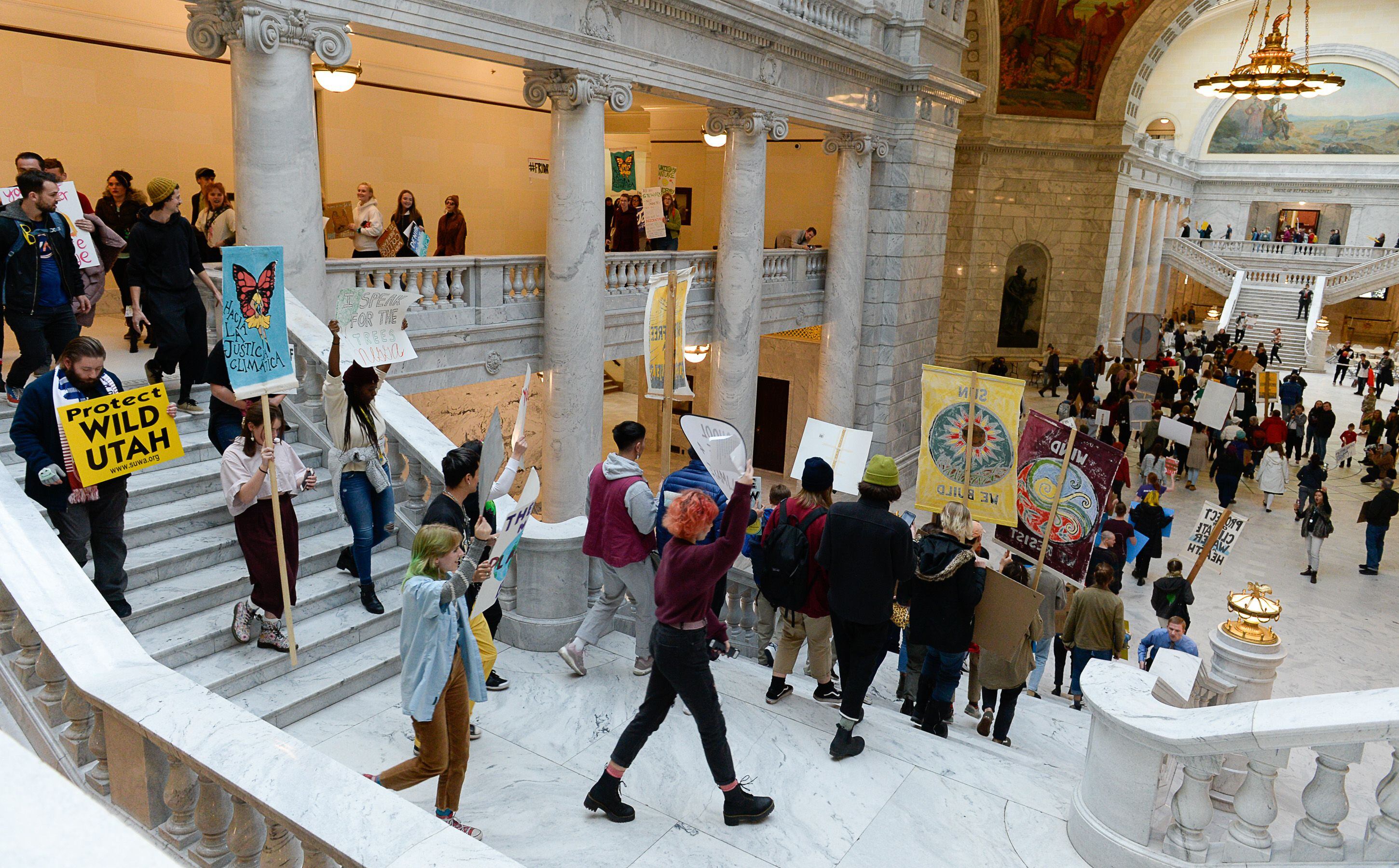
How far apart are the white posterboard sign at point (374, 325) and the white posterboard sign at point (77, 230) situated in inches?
99.2

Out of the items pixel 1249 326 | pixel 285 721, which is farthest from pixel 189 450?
pixel 1249 326

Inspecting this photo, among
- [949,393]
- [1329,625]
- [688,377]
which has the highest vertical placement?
[949,393]

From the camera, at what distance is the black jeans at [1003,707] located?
620cm

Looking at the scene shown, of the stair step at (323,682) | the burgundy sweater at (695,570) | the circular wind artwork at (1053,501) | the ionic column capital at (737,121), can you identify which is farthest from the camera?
the ionic column capital at (737,121)

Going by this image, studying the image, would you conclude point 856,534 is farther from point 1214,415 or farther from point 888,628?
point 1214,415

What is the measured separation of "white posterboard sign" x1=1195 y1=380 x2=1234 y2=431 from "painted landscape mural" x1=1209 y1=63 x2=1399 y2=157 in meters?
35.1

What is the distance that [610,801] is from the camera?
4473mm

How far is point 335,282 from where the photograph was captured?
9.34 metres

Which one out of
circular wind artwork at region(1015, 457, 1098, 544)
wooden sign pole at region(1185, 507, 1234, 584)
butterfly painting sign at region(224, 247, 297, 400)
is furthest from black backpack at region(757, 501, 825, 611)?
wooden sign pole at region(1185, 507, 1234, 584)

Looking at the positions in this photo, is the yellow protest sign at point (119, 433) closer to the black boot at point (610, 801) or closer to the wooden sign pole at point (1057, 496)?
the black boot at point (610, 801)

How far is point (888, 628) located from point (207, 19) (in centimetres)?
725

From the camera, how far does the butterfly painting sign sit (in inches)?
201

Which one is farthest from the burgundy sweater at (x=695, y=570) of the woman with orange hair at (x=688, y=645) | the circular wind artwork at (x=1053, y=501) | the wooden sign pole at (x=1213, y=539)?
the wooden sign pole at (x=1213, y=539)

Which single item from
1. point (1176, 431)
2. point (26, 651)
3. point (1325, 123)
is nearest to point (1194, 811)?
point (26, 651)
